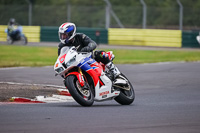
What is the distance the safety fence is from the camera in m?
29.6

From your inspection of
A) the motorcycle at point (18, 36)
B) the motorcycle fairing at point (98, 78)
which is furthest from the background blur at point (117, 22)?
the motorcycle fairing at point (98, 78)

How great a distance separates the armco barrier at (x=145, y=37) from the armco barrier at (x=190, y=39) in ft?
0.87

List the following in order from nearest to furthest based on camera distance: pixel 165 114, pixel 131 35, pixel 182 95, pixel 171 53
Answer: pixel 165 114, pixel 182 95, pixel 171 53, pixel 131 35

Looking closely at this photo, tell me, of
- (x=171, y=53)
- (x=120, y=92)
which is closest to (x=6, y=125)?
(x=120, y=92)

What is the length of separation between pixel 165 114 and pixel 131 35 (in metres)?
24.2

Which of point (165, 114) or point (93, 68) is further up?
point (93, 68)

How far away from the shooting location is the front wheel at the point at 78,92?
319 inches

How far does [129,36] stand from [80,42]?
902 inches

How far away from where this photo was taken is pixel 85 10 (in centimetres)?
3459

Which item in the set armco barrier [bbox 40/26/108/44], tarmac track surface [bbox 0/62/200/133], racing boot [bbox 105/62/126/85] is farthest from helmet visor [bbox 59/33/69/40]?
armco barrier [bbox 40/26/108/44]

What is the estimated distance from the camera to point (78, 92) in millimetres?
8227

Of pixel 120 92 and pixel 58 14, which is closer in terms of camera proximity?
pixel 120 92

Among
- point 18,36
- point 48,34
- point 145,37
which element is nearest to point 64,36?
point 145,37

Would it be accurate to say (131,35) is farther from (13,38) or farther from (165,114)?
(165,114)
